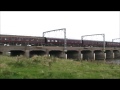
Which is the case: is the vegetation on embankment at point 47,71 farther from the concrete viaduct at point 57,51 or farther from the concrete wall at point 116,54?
the concrete wall at point 116,54

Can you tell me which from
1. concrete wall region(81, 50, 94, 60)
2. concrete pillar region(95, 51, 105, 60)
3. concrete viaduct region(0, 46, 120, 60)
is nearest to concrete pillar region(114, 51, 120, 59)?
concrete viaduct region(0, 46, 120, 60)

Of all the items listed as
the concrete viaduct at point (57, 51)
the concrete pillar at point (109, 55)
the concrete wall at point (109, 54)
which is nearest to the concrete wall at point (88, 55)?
the concrete viaduct at point (57, 51)

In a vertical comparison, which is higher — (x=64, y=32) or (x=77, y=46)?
(x=64, y=32)

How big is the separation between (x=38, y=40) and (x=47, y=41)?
13.9 ft

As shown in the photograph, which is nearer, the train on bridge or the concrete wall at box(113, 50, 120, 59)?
the train on bridge

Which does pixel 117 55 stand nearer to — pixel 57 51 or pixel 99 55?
pixel 99 55

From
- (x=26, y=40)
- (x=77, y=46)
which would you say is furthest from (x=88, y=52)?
(x=26, y=40)

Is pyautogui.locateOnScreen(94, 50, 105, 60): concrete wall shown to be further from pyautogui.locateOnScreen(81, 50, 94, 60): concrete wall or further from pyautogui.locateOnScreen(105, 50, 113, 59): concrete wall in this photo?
pyautogui.locateOnScreen(81, 50, 94, 60): concrete wall

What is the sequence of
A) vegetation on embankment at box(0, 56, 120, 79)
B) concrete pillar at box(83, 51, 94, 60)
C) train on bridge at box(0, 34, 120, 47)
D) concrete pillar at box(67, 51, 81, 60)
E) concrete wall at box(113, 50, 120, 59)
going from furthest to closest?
concrete wall at box(113, 50, 120, 59) → concrete pillar at box(83, 51, 94, 60) → concrete pillar at box(67, 51, 81, 60) → train on bridge at box(0, 34, 120, 47) → vegetation on embankment at box(0, 56, 120, 79)

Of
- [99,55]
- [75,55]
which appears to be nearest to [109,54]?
[99,55]

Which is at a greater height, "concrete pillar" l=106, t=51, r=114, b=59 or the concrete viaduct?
the concrete viaduct

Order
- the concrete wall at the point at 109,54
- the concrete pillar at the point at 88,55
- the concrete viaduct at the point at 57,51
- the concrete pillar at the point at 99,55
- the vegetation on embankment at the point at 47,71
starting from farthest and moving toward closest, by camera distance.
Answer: the concrete wall at the point at 109,54 < the concrete pillar at the point at 99,55 < the concrete pillar at the point at 88,55 < the concrete viaduct at the point at 57,51 < the vegetation on embankment at the point at 47,71
